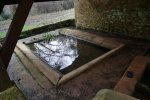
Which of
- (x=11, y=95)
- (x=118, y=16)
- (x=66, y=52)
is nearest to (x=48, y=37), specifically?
(x=66, y=52)

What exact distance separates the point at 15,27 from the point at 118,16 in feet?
14.7

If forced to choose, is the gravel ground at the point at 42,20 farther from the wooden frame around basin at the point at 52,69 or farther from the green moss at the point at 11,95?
the green moss at the point at 11,95

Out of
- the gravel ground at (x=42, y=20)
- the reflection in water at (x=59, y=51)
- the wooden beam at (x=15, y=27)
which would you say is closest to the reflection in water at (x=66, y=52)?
the reflection in water at (x=59, y=51)

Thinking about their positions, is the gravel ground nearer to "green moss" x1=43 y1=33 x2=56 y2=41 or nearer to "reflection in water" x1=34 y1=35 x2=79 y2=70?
"green moss" x1=43 y1=33 x2=56 y2=41

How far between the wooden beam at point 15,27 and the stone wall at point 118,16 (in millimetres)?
4025

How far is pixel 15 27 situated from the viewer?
2.49 m

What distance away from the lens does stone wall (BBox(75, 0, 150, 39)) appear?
5.31 meters

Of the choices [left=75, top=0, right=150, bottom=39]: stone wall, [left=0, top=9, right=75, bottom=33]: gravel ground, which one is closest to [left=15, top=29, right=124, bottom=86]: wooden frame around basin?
[left=75, top=0, right=150, bottom=39]: stone wall

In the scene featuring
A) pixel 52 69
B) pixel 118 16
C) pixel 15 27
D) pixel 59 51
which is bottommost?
pixel 59 51

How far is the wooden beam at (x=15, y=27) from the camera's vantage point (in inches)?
94.0

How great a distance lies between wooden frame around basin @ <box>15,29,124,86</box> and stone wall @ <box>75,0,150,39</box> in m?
0.65

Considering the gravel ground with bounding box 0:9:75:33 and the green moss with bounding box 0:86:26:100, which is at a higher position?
the green moss with bounding box 0:86:26:100

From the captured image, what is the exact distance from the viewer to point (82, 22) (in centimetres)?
809

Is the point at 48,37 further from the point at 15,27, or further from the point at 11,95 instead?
the point at 11,95
